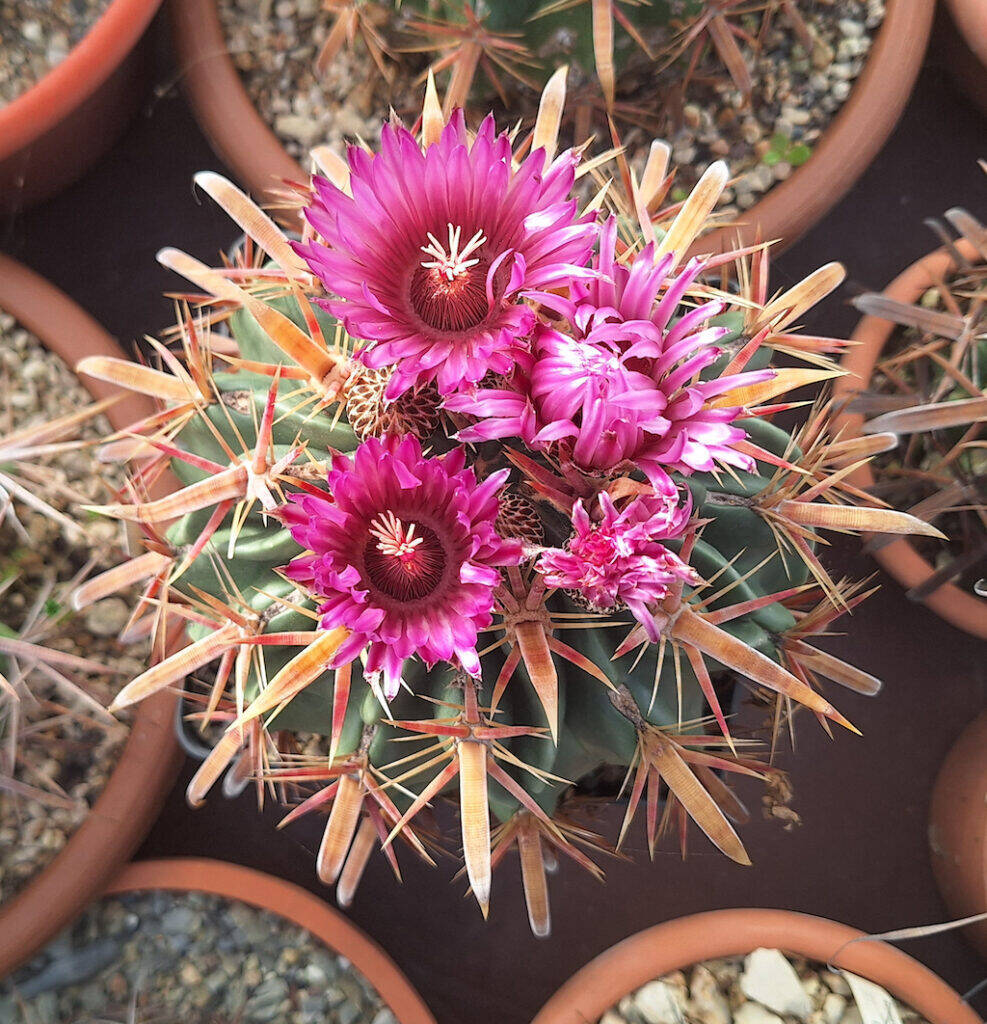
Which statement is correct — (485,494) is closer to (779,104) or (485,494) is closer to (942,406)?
(942,406)

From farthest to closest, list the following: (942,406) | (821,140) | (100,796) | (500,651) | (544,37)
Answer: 1. (821,140)
2. (100,796)
3. (544,37)
4. (942,406)
5. (500,651)

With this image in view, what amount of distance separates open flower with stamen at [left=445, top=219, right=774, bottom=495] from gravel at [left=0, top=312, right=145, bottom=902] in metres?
0.67

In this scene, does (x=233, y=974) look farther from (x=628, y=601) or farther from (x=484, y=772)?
(x=628, y=601)

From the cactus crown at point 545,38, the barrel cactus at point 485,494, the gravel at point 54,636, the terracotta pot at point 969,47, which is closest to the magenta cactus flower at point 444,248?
the barrel cactus at point 485,494

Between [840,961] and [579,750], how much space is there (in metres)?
0.45

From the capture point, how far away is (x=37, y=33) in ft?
3.93

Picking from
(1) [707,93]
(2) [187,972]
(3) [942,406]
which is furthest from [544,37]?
(2) [187,972]

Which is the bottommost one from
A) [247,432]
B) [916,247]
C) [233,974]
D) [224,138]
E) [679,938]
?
[679,938]

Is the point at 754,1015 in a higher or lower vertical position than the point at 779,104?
lower

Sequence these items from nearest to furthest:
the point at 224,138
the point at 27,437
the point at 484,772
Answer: the point at 484,772, the point at 27,437, the point at 224,138

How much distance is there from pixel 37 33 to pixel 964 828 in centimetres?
144

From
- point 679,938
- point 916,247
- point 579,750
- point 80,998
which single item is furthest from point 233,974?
point 916,247

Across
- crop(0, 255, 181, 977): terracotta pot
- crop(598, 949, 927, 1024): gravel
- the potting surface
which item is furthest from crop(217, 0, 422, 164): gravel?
crop(598, 949, 927, 1024): gravel

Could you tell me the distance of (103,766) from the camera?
42.8 inches
